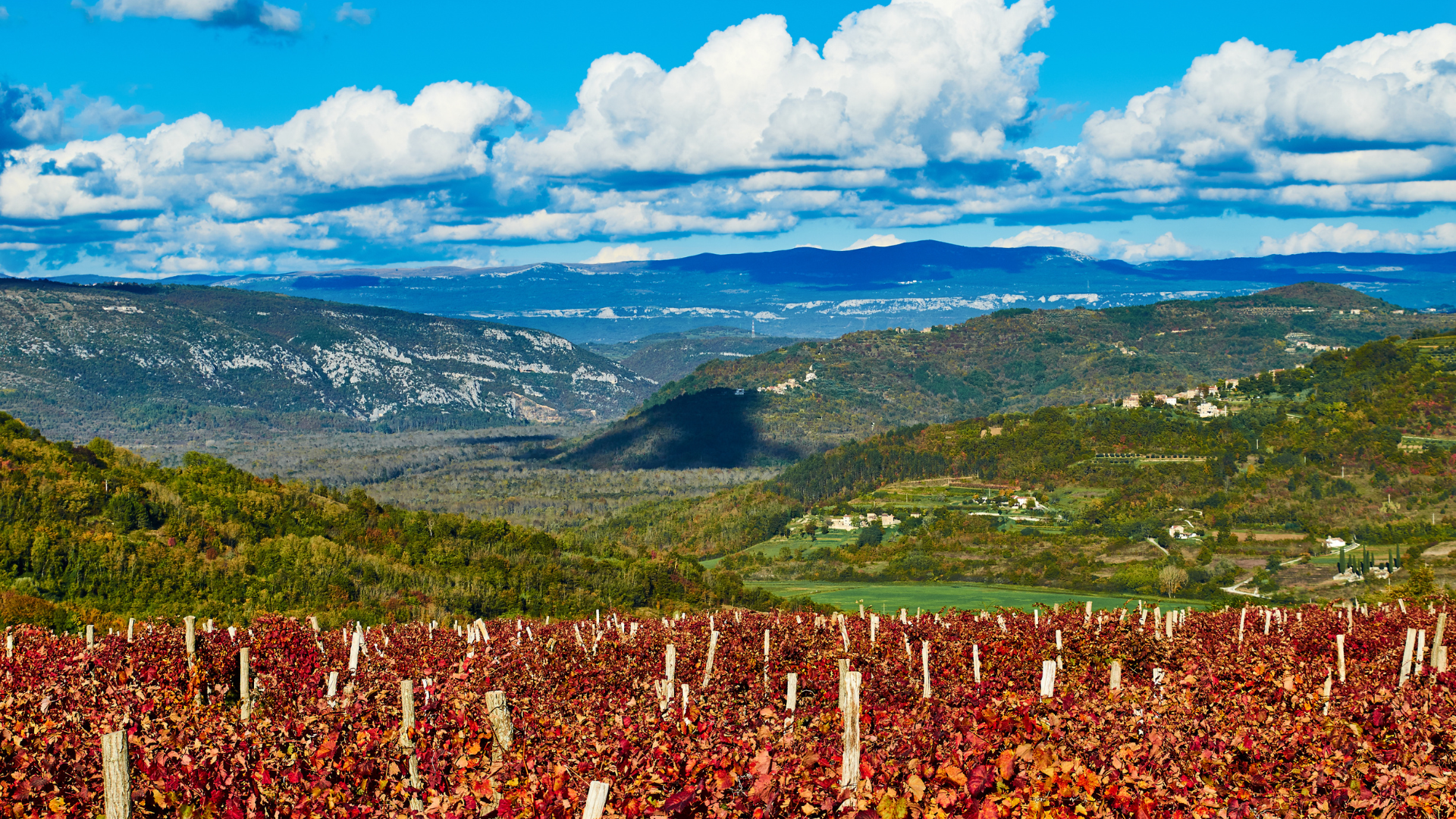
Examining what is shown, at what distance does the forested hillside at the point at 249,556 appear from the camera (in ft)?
227

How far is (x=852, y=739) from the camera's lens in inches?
521

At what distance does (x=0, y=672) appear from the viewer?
23.1 metres

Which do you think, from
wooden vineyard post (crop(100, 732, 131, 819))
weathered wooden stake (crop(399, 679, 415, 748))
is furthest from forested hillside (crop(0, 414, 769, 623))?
Answer: wooden vineyard post (crop(100, 732, 131, 819))

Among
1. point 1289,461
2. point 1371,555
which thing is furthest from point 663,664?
point 1289,461

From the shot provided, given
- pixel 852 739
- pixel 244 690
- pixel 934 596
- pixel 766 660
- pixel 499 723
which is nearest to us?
pixel 852 739

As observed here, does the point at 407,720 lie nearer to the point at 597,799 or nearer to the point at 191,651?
the point at 597,799

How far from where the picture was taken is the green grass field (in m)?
102

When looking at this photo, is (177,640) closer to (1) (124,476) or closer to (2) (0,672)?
(2) (0,672)

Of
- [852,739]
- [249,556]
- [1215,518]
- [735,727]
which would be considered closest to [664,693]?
[735,727]

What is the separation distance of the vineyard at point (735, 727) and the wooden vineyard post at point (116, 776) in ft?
0.32

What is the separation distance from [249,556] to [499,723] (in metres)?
73.2

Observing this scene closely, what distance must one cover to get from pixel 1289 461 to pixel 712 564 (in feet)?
299

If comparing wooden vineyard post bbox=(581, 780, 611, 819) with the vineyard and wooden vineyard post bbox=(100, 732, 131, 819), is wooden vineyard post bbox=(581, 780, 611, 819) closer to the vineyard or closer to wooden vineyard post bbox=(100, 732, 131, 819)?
the vineyard

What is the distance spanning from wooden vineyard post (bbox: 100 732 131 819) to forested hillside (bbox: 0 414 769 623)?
4246cm
